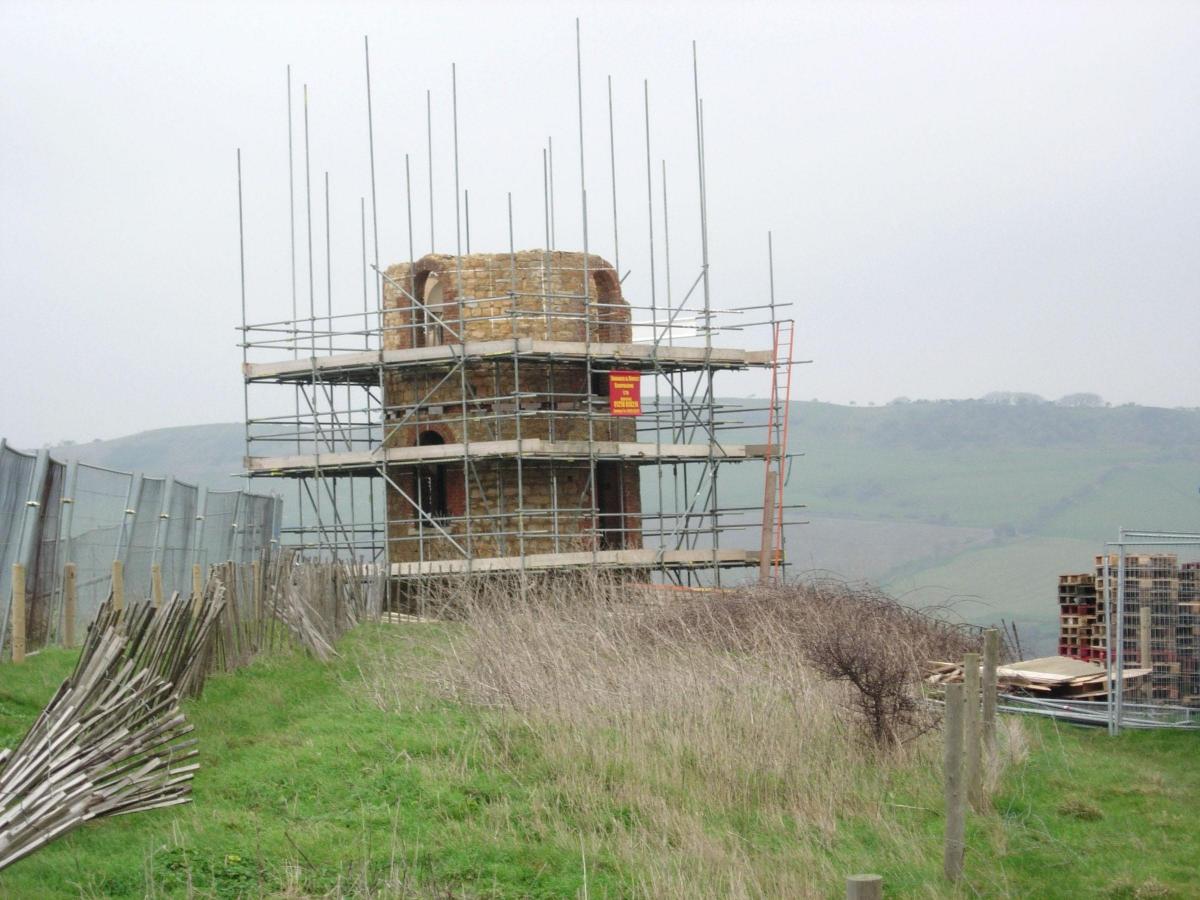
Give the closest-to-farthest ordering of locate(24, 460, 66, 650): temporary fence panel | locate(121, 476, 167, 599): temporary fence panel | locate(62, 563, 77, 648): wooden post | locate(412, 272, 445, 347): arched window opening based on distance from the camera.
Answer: locate(24, 460, 66, 650): temporary fence panel
locate(62, 563, 77, 648): wooden post
locate(121, 476, 167, 599): temporary fence panel
locate(412, 272, 445, 347): arched window opening

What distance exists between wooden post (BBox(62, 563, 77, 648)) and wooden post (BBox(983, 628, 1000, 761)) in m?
8.53

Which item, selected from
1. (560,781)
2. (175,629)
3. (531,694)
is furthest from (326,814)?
(531,694)

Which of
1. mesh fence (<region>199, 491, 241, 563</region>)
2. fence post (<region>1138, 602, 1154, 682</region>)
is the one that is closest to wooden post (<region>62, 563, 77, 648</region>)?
mesh fence (<region>199, 491, 241, 563</region>)

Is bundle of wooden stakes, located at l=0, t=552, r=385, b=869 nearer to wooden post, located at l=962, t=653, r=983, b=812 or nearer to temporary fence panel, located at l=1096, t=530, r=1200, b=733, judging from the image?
wooden post, located at l=962, t=653, r=983, b=812

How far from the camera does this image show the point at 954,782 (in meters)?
10.9

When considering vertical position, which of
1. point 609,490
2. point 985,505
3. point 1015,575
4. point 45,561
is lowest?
point 1015,575

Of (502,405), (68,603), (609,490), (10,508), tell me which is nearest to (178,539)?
(68,603)

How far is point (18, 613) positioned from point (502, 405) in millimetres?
16193

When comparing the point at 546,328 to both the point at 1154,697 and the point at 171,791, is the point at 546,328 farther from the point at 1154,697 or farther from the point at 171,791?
the point at 171,791

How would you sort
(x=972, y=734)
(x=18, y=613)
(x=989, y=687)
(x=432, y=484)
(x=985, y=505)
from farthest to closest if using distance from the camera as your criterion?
(x=985, y=505) → (x=432, y=484) → (x=18, y=613) → (x=989, y=687) → (x=972, y=734)

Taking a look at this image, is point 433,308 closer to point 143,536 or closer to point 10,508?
point 143,536

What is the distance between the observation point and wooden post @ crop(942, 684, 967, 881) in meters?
10.8

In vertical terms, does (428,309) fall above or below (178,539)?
above

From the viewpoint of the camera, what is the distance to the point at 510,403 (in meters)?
30.8
